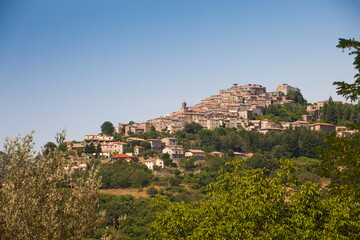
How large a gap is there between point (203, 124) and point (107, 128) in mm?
30805

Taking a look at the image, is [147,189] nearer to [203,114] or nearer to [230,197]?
[203,114]

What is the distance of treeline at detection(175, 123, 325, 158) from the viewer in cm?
10744

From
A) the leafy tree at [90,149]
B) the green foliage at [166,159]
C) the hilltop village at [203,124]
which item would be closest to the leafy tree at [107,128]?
the hilltop village at [203,124]

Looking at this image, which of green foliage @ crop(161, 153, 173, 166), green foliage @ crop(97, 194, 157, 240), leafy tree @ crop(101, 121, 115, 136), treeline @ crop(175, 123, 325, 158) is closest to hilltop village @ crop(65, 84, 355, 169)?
green foliage @ crop(161, 153, 173, 166)

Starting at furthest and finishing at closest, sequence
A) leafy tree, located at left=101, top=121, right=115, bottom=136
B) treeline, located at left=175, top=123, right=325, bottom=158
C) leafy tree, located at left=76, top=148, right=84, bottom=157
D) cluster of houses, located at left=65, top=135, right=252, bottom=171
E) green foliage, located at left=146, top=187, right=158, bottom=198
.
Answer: leafy tree, located at left=101, top=121, right=115, bottom=136, treeline, located at left=175, top=123, right=325, bottom=158, leafy tree, located at left=76, top=148, right=84, bottom=157, cluster of houses, located at left=65, top=135, right=252, bottom=171, green foliage, located at left=146, top=187, right=158, bottom=198

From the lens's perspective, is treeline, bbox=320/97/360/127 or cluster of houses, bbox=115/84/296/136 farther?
cluster of houses, bbox=115/84/296/136

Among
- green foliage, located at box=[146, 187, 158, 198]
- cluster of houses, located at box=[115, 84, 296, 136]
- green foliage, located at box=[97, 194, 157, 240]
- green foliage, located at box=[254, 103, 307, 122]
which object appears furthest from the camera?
green foliage, located at box=[254, 103, 307, 122]

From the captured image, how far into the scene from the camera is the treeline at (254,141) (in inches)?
4230

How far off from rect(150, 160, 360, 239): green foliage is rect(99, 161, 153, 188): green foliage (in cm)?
6999

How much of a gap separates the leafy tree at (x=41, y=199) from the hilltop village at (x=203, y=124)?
82.4 m

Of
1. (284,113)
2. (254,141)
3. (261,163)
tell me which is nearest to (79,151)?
(261,163)

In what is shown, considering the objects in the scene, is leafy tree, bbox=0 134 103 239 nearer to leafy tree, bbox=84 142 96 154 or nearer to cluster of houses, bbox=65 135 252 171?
cluster of houses, bbox=65 135 252 171

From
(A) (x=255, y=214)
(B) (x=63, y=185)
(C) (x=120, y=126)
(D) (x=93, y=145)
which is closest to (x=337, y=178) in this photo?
(A) (x=255, y=214)

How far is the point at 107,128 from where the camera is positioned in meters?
129
